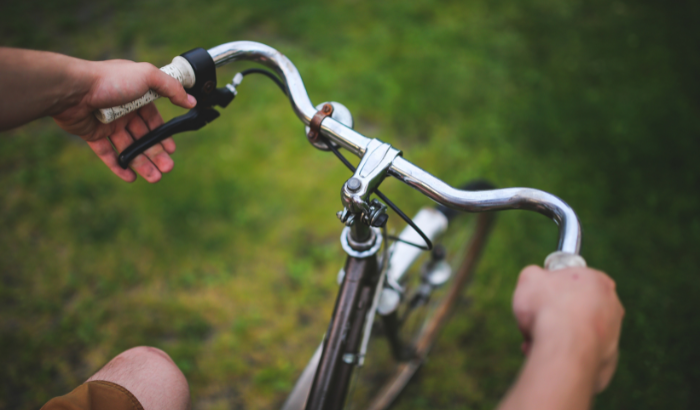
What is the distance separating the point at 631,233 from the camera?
95.0 inches

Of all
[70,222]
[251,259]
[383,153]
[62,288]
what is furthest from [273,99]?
[383,153]

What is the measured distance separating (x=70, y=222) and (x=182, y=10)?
2436 millimetres

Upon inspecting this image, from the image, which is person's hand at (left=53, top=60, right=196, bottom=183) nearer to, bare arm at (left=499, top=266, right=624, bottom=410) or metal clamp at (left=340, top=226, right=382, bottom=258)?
metal clamp at (left=340, top=226, right=382, bottom=258)

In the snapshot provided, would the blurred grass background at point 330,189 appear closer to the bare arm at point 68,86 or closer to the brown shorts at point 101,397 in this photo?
the brown shorts at point 101,397

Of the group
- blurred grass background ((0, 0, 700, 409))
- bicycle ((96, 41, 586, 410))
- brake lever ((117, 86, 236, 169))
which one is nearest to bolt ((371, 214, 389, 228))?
bicycle ((96, 41, 586, 410))

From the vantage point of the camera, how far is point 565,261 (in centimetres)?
70

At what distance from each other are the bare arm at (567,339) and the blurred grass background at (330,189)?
63.4 inches

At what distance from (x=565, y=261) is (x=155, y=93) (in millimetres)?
1048

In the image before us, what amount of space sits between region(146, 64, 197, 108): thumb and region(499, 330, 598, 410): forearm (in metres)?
0.97

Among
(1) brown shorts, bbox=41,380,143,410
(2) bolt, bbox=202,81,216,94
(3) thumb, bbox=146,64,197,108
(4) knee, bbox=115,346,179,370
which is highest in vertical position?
(2) bolt, bbox=202,81,216,94

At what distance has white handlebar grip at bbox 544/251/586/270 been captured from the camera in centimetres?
70

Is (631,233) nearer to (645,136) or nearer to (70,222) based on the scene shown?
(645,136)

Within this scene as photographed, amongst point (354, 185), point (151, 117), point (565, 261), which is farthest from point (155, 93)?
point (565, 261)

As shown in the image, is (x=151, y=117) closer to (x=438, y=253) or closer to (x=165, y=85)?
(x=165, y=85)
